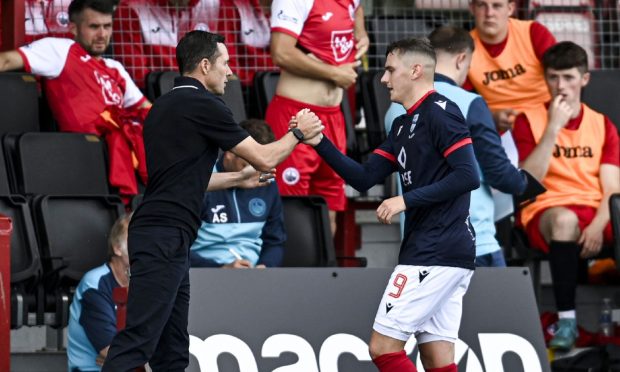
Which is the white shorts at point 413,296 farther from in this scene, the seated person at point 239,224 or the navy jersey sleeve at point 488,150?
the seated person at point 239,224

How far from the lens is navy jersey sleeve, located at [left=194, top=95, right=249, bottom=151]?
5.90 m

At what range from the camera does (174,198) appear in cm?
584

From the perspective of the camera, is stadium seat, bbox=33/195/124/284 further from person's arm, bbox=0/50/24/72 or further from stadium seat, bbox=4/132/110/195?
person's arm, bbox=0/50/24/72

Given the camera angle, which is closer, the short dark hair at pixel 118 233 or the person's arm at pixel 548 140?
the short dark hair at pixel 118 233

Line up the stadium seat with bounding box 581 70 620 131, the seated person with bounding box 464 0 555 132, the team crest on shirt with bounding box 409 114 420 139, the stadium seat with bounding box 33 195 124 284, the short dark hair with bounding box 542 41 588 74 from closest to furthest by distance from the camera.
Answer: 1. the team crest on shirt with bounding box 409 114 420 139
2. the stadium seat with bounding box 33 195 124 284
3. the short dark hair with bounding box 542 41 588 74
4. the seated person with bounding box 464 0 555 132
5. the stadium seat with bounding box 581 70 620 131

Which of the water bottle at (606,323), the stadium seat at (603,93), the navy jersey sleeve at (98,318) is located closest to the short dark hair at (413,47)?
the navy jersey sleeve at (98,318)

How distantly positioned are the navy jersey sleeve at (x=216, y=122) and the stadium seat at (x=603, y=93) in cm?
405

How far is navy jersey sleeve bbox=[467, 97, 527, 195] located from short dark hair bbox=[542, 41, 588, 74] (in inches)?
61.2

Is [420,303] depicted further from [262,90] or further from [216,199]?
[262,90]

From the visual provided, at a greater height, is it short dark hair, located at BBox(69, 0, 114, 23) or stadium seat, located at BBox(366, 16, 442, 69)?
short dark hair, located at BBox(69, 0, 114, 23)

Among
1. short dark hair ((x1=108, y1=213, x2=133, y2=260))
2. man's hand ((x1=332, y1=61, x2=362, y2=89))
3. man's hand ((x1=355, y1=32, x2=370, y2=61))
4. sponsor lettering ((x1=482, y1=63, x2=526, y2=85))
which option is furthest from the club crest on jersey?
short dark hair ((x1=108, y1=213, x2=133, y2=260))

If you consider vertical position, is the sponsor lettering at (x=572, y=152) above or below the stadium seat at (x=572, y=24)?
below

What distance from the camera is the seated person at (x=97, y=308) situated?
23.0 ft

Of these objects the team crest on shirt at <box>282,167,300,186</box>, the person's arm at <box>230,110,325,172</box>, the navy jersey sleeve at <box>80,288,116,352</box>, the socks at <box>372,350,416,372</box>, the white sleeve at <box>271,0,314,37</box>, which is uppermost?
the white sleeve at <box>271,0,314,37</box>
